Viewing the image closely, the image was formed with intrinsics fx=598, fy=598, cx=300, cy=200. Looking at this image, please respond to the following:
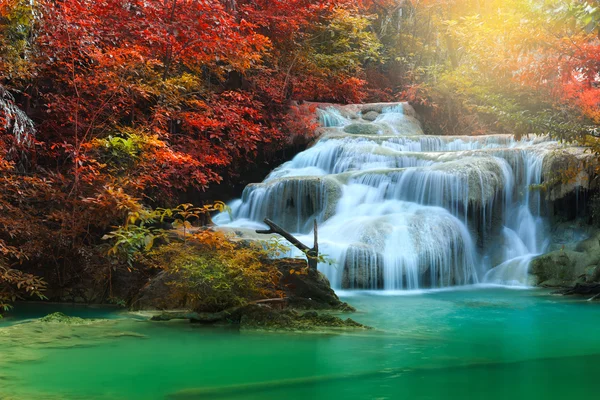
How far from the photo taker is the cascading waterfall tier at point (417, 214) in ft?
34.9

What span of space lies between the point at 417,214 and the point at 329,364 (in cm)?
787

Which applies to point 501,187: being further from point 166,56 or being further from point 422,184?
point 166,56

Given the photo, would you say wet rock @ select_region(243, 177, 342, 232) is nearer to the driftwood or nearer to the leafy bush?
the driftwood

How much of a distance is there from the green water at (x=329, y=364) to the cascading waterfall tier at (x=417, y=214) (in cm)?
397

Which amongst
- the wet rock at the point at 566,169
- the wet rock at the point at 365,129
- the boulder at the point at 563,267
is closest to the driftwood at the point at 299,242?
the boulder at the point at 563,267

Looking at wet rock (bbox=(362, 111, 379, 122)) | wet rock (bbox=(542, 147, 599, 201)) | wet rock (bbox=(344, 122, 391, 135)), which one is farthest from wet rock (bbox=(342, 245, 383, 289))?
wet rock (bbox=(362, 111, 379, 122))

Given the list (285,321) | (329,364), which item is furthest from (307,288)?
(329,364)

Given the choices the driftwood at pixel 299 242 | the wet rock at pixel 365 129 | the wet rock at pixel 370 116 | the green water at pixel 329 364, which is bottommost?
the green water at pixel 329 364

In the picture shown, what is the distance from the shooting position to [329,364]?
4.40 metres

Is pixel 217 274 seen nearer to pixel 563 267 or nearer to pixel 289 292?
pixel 289 292

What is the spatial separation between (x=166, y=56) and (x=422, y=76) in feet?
50.3

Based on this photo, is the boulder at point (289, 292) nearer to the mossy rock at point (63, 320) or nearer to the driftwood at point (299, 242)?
the driftwood at point (299, 242)

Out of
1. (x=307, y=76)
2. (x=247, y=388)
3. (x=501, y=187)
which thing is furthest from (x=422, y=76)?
(x=247, y=388)

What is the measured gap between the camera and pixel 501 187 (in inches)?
504
